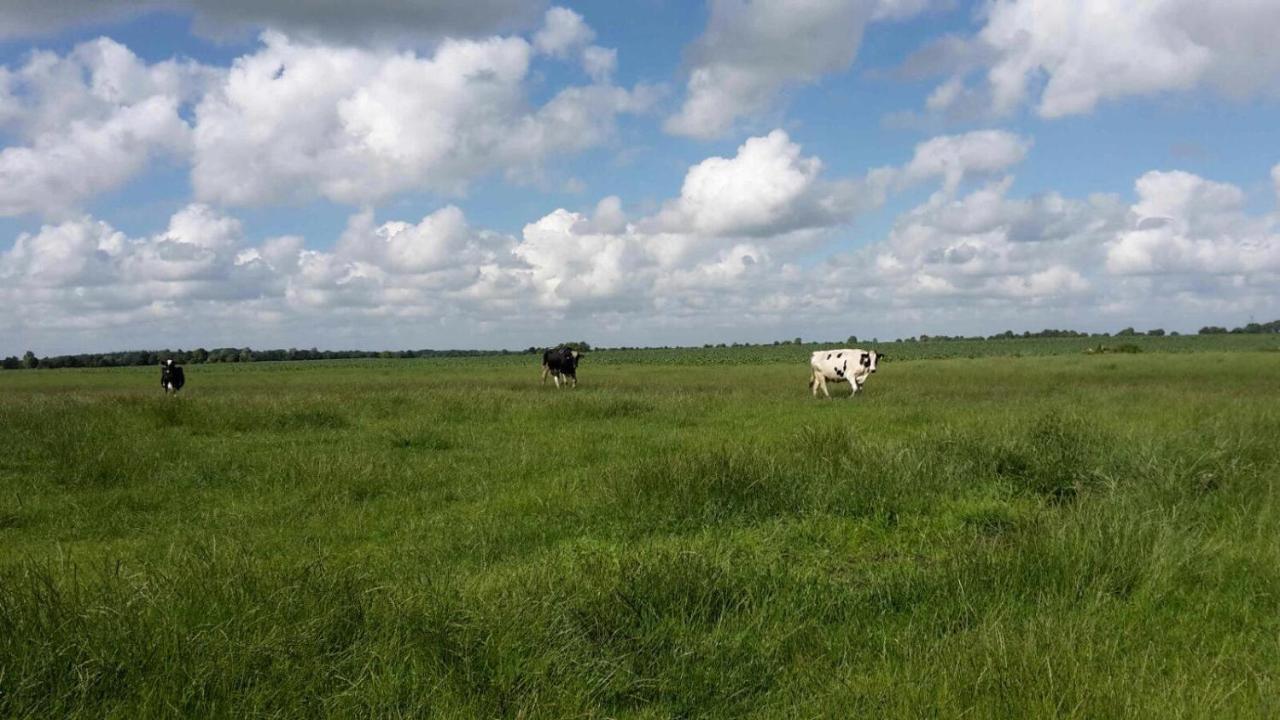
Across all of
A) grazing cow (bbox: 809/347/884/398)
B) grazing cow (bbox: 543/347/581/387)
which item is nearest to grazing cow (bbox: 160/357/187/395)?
grazing cow (bbox: 543/347/581/387)

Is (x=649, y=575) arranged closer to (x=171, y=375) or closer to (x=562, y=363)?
(x=562, y=363)

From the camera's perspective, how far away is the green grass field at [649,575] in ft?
12.2

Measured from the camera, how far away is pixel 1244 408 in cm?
1558

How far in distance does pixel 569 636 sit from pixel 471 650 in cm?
55

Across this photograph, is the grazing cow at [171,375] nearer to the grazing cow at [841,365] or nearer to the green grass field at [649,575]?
the green grass field at [649,575]

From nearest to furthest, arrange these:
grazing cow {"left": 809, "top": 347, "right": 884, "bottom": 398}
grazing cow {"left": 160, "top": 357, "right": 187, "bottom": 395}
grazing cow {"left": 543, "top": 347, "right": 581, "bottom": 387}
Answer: grazing cow {"left": 809, "top": 347, "right": 884, "bottom": 398} → grazing cow {"left": 160, "top": 357, "right": 187, "bottom": 395} → grazing cow {"left": 543, "top": 347, "right": 581, "bottom": 387}

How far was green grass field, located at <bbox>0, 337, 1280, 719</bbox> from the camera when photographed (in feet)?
12.2

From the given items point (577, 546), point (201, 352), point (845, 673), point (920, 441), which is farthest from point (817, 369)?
point (201, 352)

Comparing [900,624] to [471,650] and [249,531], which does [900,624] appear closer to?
[471,650]

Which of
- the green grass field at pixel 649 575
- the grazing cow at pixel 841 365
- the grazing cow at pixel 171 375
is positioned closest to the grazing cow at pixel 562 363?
the grazing cow at pixel 841 365

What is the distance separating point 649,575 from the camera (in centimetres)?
521

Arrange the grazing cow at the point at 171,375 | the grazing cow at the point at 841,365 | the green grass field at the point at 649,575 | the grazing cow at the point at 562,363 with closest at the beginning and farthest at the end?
the green grass field at the point at 649,575 → the grazing cow at the point at 841,365 → the grazing cow at the point at 171,375 → the grazing cow at the point at 562,363

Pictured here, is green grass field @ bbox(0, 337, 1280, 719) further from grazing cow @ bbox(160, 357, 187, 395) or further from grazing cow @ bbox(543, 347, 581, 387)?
grazing cow @ bbox(160, 357, 187, 395)

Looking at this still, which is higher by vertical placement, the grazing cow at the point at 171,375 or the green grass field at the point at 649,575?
the grazing cow at the point at 171,375
